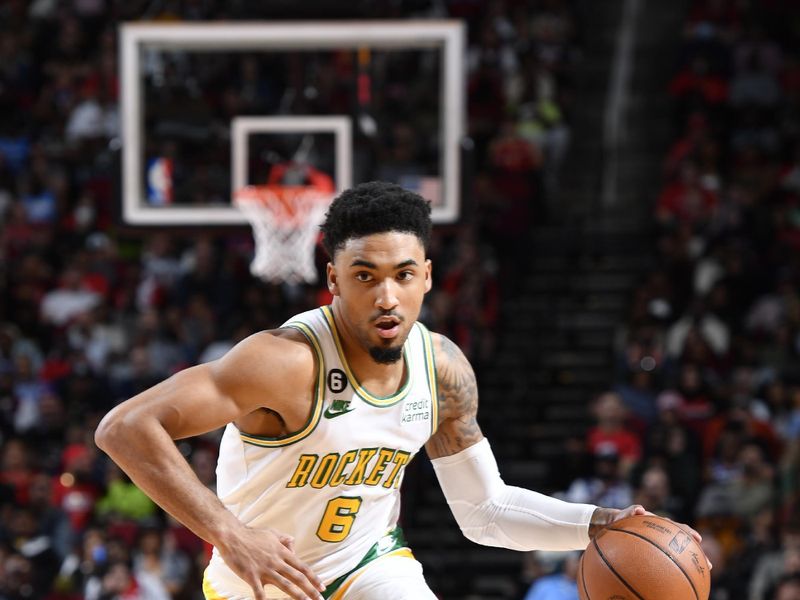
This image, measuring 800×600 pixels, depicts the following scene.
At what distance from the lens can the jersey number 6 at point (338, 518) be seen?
161 inches

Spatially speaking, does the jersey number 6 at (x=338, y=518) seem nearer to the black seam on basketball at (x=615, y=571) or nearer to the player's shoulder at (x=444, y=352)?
the player's shoulder at (x=444, y=352)

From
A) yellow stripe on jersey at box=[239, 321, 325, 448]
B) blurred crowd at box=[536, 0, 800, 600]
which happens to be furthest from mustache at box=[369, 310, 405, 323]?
blurred crowd at box=[536, 0, 800, 600]

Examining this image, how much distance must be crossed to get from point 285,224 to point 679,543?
14.6 ft

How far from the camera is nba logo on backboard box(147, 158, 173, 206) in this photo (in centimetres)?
836

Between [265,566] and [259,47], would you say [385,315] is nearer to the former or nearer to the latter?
[265,566]

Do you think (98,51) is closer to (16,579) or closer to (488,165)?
(488,165)

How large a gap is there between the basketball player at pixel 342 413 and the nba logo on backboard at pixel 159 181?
170 inches

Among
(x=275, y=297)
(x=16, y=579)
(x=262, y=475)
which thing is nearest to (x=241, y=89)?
(x=275, y=297)

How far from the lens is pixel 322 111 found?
27.9 ft

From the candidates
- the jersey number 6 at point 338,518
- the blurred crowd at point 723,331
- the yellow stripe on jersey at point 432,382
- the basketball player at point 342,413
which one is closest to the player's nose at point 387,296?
the basketball player at point 342,413

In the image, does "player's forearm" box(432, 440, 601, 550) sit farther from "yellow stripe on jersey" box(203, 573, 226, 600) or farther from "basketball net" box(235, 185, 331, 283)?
"basketball net" box(235, 185, 331, 283)

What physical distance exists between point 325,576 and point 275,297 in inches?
280

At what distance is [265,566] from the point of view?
11.3 ft

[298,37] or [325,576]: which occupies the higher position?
[298,37]
